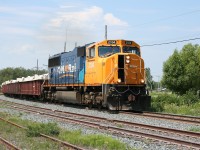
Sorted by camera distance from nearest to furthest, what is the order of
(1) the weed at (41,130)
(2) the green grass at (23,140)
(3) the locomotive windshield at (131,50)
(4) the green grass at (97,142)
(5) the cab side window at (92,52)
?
(4) the green grass at (97,142)
(2) the green grass at (23,140)
(1) the weed at (41,130)
(3) the locomotive windshield at (131,50)
(5) the cab side window at (92,52)

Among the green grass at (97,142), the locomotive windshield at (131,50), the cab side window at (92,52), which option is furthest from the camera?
the cab side window at (92,52)

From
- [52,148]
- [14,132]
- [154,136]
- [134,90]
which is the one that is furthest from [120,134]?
[134,90]

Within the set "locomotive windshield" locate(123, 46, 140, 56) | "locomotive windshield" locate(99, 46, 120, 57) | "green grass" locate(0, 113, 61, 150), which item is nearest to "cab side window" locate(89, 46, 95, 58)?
"locomotive windshield" locate(99, 46, 120, 57)

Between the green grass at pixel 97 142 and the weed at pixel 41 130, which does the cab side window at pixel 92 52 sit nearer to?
the weed at pixel 41 130

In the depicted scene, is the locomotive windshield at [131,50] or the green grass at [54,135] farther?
the locomotive windshield at [131,50]

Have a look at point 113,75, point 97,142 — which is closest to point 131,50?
point 113,75

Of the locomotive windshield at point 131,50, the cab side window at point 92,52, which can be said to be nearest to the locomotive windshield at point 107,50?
the locomotive windshield at point 131,50

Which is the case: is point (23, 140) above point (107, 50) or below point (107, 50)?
below

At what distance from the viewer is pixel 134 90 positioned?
18625mm

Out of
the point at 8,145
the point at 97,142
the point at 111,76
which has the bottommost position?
the point at 8,145

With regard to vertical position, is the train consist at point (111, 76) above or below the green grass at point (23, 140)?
above

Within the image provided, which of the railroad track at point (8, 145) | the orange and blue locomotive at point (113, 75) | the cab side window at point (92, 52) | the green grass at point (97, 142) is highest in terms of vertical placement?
the cab side window at point (92, 52)

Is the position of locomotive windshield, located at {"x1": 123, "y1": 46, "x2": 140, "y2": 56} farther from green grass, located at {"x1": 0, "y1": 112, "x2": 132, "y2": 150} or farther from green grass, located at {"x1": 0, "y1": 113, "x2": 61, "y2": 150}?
green grass, located at {"x1": 0, "y1": 112, "x2": 132, "y2": 150}

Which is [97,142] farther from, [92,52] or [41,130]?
[92,52]
